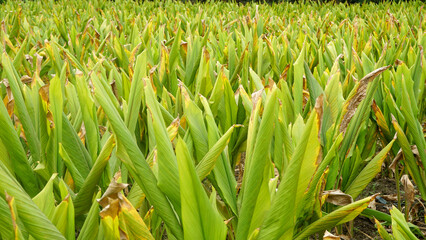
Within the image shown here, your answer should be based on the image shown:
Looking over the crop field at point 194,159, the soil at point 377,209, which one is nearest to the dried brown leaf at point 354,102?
the crop field at point 194,159

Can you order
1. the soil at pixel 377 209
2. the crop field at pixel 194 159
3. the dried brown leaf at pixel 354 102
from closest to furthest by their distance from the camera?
the crop field at pixel 194 159, the dried brown leaf at pixel 354 102, the soil at pixel 377 209

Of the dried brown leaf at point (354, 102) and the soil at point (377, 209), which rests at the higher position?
the dried brown leaf at point (354, 102)

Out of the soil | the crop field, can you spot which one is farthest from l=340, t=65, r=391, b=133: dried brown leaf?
the soil

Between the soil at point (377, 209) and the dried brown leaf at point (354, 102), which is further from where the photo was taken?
the soil at point (377, 209)

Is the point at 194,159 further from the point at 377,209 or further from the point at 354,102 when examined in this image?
the point at 377,209

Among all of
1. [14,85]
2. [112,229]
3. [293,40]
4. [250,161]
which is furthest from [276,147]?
[293,40]

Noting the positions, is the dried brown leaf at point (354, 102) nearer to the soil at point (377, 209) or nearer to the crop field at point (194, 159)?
the crop field at point (194, 159)

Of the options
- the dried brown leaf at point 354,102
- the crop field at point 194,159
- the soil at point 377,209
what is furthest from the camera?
the soil at point 377,209

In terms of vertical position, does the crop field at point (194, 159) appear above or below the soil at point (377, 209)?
above

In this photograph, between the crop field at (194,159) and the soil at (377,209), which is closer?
the crop field at (194,159)

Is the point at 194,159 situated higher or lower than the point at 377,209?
higher

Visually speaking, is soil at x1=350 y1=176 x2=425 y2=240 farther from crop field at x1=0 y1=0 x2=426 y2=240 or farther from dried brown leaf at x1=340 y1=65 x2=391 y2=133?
dried brown leaf at x1=340 y1=65 x2=391 y2=133

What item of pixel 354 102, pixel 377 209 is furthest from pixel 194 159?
pixel 377 209

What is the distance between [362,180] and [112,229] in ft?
2.36
